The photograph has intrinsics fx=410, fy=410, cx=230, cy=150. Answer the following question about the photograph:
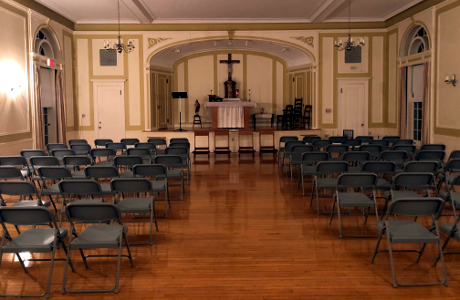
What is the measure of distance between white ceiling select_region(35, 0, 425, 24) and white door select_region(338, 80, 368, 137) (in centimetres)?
229

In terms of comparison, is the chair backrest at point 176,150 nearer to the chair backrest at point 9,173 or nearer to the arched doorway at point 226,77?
the chair backrest at point 9,173

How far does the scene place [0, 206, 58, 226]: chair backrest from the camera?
3.41m

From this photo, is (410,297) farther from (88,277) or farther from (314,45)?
(314,45)

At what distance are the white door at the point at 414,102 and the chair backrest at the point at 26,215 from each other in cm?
1180

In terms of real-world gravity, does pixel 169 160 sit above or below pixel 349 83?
below

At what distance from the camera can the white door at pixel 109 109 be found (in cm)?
1434

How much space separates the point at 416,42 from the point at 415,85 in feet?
4.33

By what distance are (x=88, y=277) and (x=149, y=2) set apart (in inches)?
378

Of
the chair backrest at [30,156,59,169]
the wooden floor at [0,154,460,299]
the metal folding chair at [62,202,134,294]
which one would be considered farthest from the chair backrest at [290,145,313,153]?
the metal folding chair at [62,202,134,294]

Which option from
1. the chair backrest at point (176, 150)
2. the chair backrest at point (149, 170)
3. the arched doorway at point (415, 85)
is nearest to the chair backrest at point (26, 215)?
the chair backrest at point (149, 170)

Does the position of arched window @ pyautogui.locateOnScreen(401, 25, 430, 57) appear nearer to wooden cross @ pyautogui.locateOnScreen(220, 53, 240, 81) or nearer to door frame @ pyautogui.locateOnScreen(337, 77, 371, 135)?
door frame @ pyautogui.locateOnScreen(337, 77, 371, 135)

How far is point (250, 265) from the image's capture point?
4.07 m

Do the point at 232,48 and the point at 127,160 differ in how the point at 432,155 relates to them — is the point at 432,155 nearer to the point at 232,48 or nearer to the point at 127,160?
the point at 127,160

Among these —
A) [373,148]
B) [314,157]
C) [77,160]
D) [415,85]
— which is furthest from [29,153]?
[415,85]
